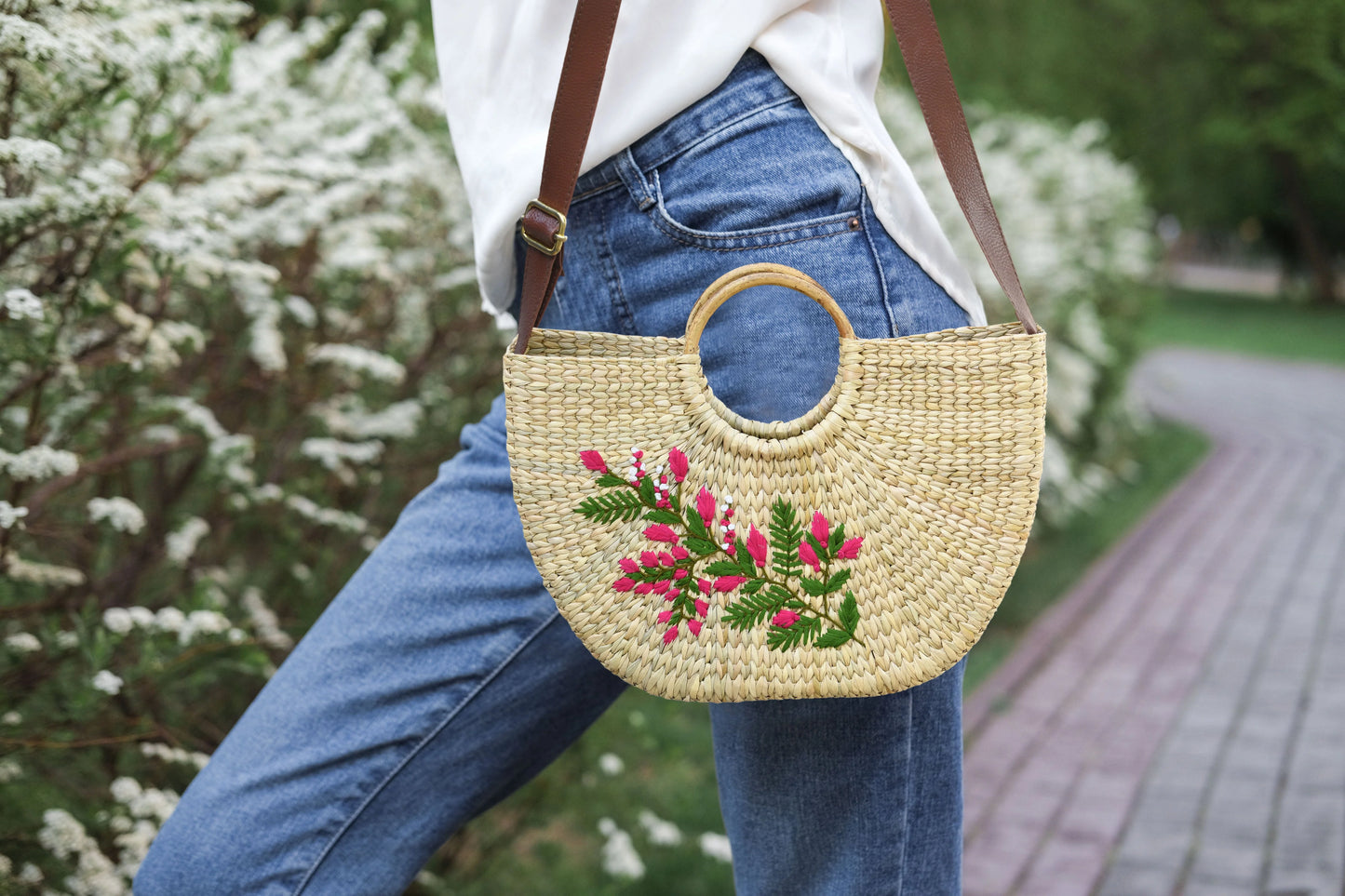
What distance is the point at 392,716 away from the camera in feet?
4.13

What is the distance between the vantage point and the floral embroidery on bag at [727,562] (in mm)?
1089

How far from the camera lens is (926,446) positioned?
1.11 meters

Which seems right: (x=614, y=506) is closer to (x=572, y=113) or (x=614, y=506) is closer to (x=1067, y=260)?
(x=572, y=113)

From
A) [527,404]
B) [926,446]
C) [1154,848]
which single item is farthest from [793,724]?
[1154,848]

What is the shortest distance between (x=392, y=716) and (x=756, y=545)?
45 centimetres

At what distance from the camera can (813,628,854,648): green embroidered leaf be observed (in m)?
1.08

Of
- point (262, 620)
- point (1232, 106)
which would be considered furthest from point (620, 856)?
point (1232, 106)

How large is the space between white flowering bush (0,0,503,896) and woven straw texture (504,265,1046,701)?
0.81 meters

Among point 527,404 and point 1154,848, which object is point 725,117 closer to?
point 527,404

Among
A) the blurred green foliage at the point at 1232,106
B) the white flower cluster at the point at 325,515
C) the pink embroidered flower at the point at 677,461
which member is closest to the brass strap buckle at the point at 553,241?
the pink embroidered flower at the point at 677,461

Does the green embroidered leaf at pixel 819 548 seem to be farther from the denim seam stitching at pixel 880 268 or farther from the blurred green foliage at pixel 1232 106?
the blurred green foliage at pixel 1232 106

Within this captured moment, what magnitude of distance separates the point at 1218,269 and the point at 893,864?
4222cm

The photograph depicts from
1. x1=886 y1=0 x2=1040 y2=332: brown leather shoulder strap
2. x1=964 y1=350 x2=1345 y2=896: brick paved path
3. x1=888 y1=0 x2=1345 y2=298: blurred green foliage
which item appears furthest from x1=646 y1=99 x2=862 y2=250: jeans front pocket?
x1=888 y1=0 x2=1345 y2=298: blurred green foliage

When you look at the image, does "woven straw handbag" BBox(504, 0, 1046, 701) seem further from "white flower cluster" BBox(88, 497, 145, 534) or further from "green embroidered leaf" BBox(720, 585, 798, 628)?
"white flower cluster" BBox(88, 497, 145, 534)
